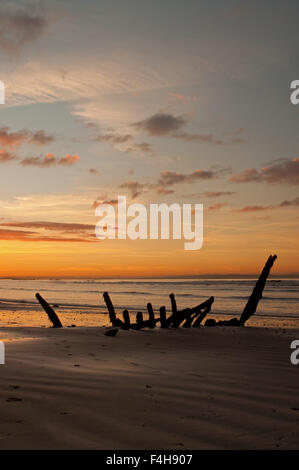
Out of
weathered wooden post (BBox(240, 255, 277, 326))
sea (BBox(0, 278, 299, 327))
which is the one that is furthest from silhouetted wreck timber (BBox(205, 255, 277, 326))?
sea (BBox(0, 278, 299, 327))

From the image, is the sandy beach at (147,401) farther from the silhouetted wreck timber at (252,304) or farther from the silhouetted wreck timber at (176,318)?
the silhouetted wreck timber at (252,304)

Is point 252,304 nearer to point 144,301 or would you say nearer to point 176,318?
point 176,318

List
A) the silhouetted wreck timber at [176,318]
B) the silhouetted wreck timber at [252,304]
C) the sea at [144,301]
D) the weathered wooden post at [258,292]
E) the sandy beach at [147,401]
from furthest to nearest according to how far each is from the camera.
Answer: the sea at [144,301]
the weathered wooden post at [258,292]
the silhouetted wreck timber at [252,304]
the silhouetted wreck timber at [176,318]
the sandy beach at [147,401]

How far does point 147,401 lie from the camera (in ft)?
15.0

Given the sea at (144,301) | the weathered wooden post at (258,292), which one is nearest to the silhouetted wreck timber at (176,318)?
the weathered wooden post at (258,292)

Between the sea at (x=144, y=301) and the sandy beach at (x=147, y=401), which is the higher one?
the sea at (x=144, y=301)

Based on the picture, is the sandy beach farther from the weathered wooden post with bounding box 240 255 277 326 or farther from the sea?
the sea

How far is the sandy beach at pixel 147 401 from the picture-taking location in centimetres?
350

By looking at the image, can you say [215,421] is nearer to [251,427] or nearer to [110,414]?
[251,427]

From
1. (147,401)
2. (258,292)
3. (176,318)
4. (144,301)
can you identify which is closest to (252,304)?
(258,292)

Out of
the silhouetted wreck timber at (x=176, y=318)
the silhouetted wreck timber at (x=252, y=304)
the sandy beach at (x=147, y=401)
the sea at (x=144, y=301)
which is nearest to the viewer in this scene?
the sandy beach at (x=147, y=401)

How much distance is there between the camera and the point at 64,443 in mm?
3369

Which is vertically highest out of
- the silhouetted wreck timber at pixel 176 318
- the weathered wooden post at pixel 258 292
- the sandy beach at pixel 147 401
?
the weathered wooden post at pixel 258 292

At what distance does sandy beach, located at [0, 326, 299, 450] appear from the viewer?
350cm
